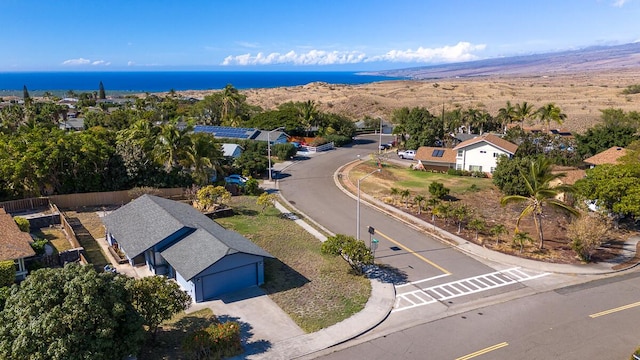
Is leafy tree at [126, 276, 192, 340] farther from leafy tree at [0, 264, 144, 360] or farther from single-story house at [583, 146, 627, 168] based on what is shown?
single-story house at [583, 146, 627, 168]

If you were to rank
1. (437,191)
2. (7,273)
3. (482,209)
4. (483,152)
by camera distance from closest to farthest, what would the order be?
1. (7,273)
2. (482,209)
3. (437,191)
4. (483,152)

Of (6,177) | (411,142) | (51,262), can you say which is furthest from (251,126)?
(51,262)

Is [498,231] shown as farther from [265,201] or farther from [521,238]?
[265,201]

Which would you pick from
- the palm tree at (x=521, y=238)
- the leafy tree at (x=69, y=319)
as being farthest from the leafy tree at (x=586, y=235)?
the leafy tree at (x=69, y=319)

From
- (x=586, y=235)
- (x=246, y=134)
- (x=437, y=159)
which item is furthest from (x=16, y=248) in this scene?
(x=437, y=159)

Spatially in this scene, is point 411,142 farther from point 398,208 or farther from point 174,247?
point 174,247

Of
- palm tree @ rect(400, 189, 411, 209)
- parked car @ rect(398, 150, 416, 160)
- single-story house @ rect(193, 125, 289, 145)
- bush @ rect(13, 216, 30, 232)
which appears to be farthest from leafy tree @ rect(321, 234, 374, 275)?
single-story house @ rect(193, 125, 289, 145)
